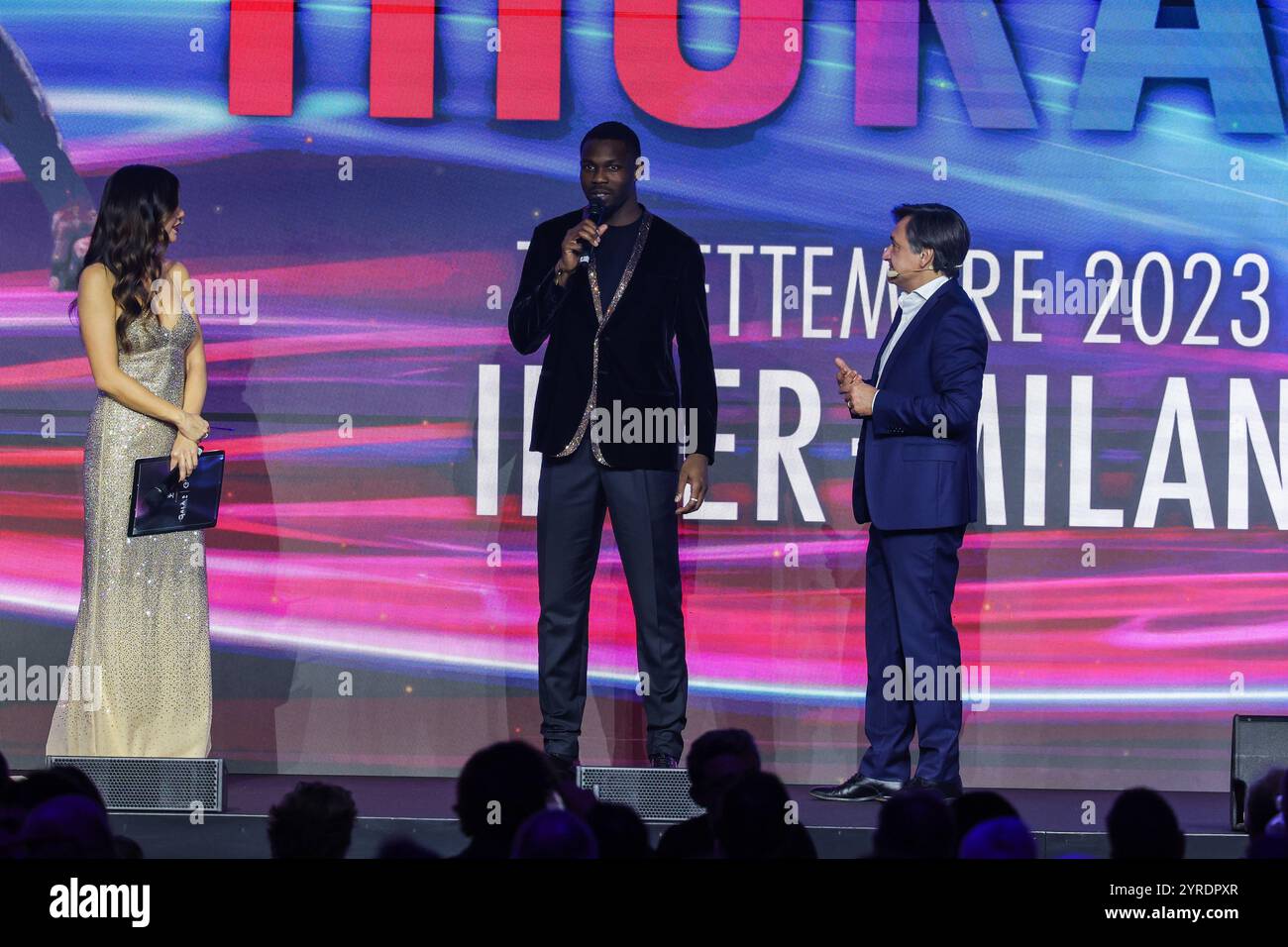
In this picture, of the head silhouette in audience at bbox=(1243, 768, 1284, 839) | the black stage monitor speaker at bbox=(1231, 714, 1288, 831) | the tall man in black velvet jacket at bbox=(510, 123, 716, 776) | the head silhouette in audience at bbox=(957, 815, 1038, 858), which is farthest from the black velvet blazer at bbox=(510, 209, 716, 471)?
the head silhouette in audience at bbox=(957, 815, 1038, 858)

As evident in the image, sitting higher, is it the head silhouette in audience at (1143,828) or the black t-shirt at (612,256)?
the black t-shirt at (612,256)

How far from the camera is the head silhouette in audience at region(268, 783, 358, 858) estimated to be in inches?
114

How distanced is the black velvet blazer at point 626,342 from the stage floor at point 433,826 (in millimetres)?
1042

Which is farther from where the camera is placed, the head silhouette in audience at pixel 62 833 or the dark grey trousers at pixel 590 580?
the dark grey trousers at pixel 590 580

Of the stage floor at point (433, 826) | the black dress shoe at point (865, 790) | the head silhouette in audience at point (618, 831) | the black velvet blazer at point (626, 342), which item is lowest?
the stage floor at point (433, 826)

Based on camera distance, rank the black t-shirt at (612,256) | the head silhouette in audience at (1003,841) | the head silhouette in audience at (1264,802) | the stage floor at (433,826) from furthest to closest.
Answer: the black t-shirt at (612,256) < the stage floor at (433,826) < the head silhouette in audience at (1264,802) < the head silhouette in audience at (1003,841)

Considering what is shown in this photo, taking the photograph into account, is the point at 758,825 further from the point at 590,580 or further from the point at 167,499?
the point at 167,499

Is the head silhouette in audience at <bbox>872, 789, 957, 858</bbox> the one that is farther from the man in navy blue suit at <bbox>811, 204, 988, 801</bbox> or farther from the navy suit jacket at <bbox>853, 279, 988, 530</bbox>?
the navy suit jacket at <bbox>853, 279, 988, 530</bbox>

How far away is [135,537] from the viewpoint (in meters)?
4.59

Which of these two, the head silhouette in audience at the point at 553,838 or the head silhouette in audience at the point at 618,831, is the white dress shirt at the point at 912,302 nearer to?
the head silhouette in audience at the point at 618,831

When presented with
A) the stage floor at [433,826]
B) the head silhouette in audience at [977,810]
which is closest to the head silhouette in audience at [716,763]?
the head silhouette in audience at [977,810]

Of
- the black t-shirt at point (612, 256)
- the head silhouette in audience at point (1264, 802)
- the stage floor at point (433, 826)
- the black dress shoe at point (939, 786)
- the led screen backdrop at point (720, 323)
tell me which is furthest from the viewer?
the led screen backdrop at point (720, 323)

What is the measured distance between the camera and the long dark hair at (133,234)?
4555mm

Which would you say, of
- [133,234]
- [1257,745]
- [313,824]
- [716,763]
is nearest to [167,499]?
[133,234]
